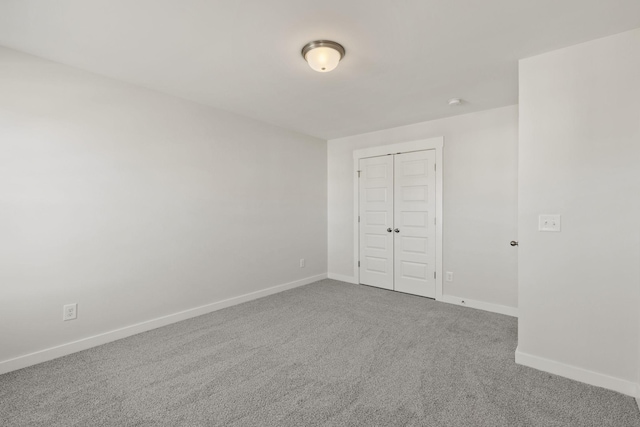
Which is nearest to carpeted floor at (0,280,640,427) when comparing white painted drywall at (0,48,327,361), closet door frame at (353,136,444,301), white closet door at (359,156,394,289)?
white painted drywall at (0,48,327,361)

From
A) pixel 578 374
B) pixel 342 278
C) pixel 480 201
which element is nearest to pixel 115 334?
pixel 342 278

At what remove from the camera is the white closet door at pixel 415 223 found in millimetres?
3859

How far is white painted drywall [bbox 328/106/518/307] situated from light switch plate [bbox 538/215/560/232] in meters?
1.22

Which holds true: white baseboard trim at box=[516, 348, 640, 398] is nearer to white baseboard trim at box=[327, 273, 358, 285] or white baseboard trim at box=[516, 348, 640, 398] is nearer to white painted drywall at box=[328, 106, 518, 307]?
white painted drywall at box=[328, 106, 518, 307]

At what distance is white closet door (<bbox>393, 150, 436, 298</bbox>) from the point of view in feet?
12.7

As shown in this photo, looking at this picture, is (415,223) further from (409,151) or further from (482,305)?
(482,305)

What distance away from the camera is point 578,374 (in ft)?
6.64

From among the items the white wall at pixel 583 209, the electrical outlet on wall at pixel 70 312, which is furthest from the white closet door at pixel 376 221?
the electrical outlet on wall at pixel 70 312

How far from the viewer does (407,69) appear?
7.96 feet

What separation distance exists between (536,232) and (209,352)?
9.21 ft

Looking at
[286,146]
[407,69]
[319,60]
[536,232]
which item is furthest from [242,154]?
[536,232]

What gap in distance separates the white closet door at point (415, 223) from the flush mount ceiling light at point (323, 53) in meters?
2.27

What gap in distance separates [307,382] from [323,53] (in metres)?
2.33

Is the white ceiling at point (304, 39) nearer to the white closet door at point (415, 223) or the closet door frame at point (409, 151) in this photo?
the closet door frame at point (409, 151)
